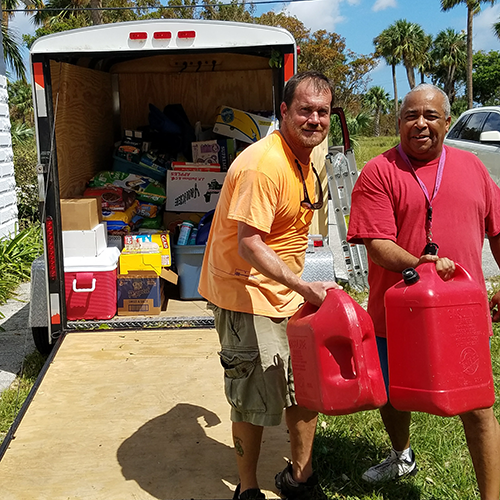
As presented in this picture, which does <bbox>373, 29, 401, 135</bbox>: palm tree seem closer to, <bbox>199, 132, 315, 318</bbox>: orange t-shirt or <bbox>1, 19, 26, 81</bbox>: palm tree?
<bbox>1, 19, 26, 81</bbox>: palm tree

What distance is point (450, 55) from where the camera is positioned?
47.0 m

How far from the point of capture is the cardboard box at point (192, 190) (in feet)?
19.5

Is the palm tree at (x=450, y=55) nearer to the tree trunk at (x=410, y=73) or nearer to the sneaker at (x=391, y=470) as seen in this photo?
the tree trunk at (x=410, y=73)

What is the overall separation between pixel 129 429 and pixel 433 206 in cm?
221

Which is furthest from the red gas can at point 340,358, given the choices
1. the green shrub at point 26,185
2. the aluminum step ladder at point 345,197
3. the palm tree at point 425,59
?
the palm tree at point 425,59

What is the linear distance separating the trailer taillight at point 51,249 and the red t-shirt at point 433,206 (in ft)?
8.64

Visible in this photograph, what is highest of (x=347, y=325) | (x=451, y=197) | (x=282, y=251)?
(x=451, y=197)

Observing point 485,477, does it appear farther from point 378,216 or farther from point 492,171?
A: point 492,171

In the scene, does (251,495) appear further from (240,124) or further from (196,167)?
(240,124)

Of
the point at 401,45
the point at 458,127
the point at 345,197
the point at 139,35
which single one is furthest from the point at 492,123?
the point at 401,45

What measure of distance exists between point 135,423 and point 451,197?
2.29 m

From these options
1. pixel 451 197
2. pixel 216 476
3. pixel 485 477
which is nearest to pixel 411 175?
pixel 451 197

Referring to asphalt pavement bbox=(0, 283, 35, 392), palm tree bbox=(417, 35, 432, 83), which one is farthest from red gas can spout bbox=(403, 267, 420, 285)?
palm tree bbox=(417, 35, 432, 83)

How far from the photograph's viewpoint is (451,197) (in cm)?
255
